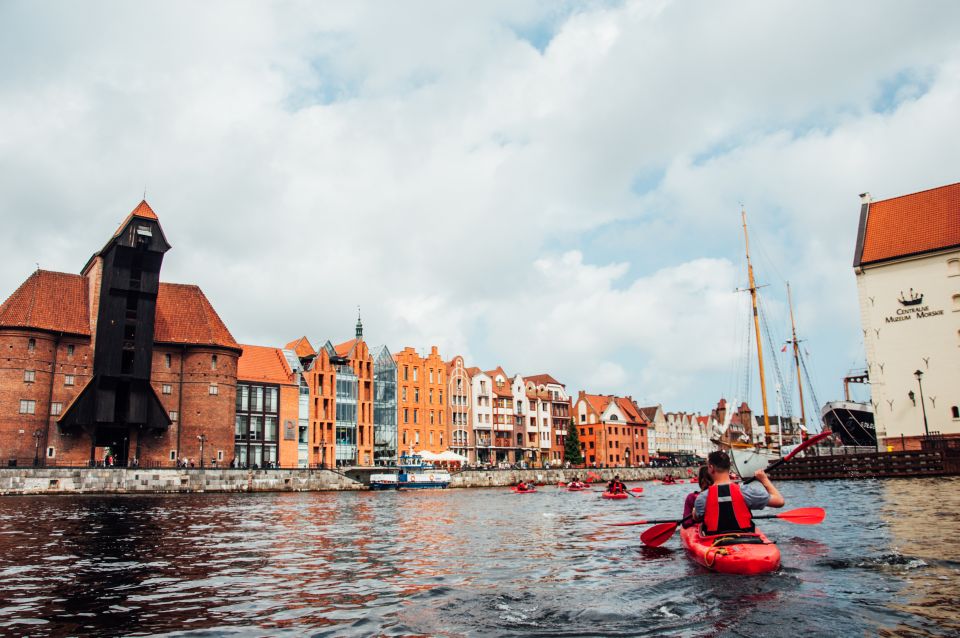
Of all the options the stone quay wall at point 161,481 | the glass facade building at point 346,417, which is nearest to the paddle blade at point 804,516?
the stone quay wall at point 161,481

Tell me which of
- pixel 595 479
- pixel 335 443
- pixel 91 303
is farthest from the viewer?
pixel 595 479

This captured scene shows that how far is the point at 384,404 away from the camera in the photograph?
316 ft

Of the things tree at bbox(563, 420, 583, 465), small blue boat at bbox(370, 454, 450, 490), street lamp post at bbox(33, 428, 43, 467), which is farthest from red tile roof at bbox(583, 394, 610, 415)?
street lamp post at bbox(33, 428, 43, 467)

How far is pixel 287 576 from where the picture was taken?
47.0ft

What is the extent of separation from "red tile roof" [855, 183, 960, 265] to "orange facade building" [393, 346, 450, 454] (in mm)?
57916

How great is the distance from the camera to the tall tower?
62406 mm

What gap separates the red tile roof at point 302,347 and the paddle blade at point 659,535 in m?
81.1

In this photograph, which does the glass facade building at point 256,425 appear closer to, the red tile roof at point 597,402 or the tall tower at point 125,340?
the tall tower at point 125,340

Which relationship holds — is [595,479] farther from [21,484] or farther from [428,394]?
[21,484]

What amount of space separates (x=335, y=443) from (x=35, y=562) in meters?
73.4

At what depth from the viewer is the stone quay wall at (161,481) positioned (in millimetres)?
53094

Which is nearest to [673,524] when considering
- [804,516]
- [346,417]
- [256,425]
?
[804,516]

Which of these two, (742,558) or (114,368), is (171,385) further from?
(742,558)

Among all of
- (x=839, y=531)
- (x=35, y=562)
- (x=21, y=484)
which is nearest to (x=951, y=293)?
(x=839, y=531)
